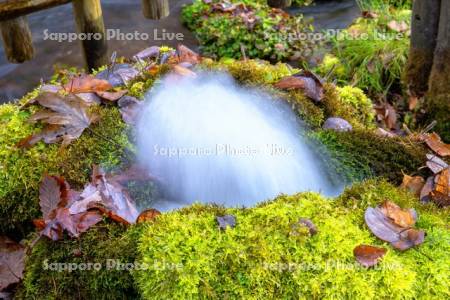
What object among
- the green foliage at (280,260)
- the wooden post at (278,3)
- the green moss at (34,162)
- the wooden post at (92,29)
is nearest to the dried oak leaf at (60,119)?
the green moss at (34,162)

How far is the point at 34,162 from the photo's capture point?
92.0 inches

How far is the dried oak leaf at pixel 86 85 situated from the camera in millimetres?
2688

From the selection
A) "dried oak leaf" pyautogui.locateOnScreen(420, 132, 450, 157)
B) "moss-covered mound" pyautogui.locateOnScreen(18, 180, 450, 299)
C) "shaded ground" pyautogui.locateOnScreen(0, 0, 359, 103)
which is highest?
"moss-covered mound" pyautogui.locateOnScreen(18, 180, 450, 299)

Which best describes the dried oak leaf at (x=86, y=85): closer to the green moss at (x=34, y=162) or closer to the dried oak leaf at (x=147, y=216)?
the green moss at (x=34, y=162)

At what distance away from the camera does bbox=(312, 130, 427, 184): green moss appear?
8.12 feet

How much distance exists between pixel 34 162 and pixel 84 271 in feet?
2.30

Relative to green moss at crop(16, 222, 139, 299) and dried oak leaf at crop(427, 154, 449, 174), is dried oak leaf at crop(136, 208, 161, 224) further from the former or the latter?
dried oak leaf at crop(427, 154, 449, 174)

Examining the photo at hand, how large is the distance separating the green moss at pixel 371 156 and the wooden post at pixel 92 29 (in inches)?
122

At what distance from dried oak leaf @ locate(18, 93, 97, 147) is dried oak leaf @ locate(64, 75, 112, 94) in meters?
0.26

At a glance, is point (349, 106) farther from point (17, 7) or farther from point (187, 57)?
point (17, 7)

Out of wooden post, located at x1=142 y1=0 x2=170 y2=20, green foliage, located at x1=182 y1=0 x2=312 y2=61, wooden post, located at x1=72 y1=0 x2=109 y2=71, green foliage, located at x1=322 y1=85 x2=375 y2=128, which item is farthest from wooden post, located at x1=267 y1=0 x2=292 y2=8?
green foliage, located at x1=322 y1=85 x2=375 y2=128

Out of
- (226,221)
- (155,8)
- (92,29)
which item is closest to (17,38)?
(92,29)

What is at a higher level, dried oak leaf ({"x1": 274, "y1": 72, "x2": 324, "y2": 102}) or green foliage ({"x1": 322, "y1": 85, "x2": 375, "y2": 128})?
dried oak leaf ({"x1": 274, "y1": 72, "x2": 324, "y2": 102})

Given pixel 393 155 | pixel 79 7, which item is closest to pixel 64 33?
pixel 79 7
